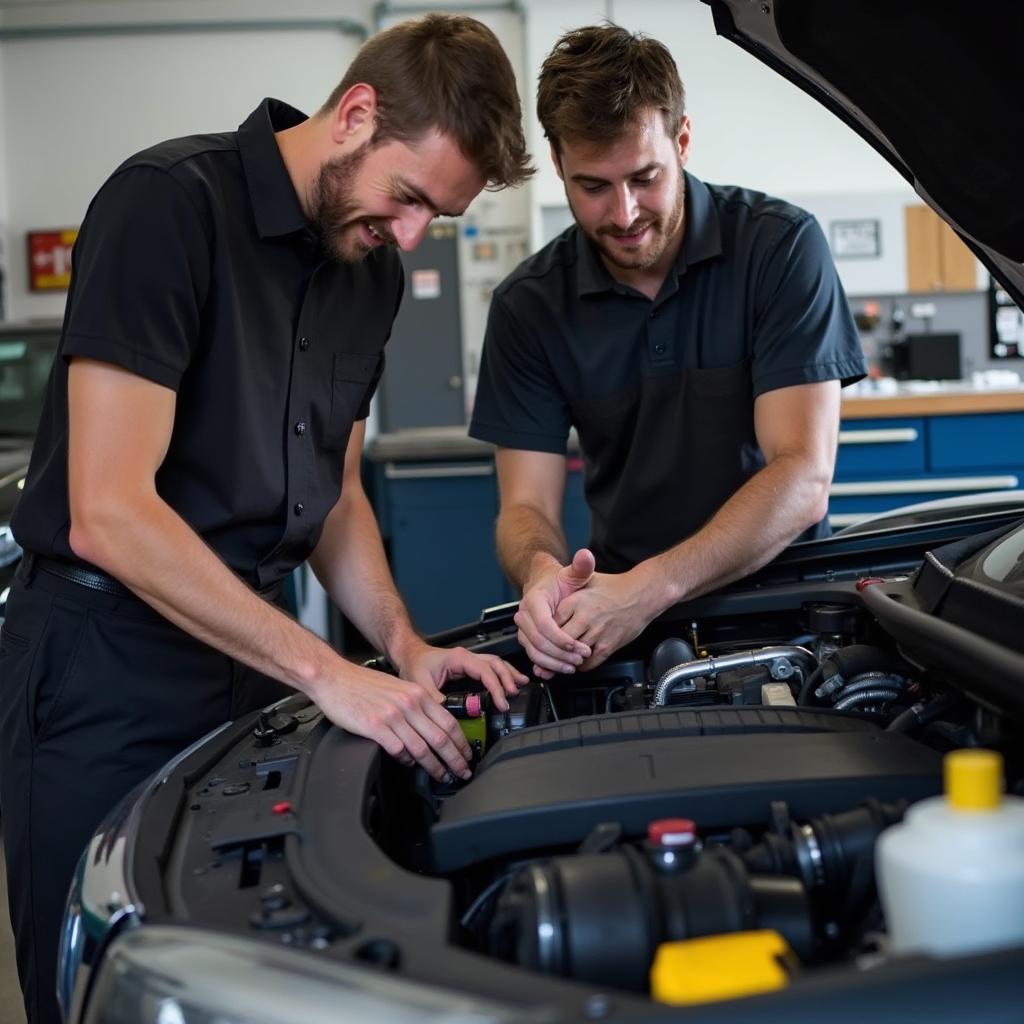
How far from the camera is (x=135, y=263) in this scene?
54.9 inches

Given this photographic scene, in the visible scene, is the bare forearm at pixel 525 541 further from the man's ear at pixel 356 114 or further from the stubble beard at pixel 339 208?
the man's ear at pixel 356 114

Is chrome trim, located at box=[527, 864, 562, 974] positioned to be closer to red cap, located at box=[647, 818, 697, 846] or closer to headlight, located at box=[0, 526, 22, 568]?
red cap, located at box=[647, 818, 697, 846]

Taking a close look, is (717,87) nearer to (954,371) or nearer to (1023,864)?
(954,371)

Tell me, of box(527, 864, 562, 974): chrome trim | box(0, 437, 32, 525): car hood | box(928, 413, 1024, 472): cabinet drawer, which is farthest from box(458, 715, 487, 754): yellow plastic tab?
box(928, 413, 1024, 472): cabinet drawer

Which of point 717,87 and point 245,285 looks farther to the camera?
point 717,87

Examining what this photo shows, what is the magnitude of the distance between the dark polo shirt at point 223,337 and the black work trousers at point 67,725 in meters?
0.10

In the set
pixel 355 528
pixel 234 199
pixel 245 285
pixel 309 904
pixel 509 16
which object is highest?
pixel 509 16

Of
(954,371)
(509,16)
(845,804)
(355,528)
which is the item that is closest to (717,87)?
(509,16)

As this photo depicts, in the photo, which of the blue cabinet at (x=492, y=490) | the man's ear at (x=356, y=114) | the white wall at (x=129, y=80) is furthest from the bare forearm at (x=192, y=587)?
the white wall at (x=129, y=80)

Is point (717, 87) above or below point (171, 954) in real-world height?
above

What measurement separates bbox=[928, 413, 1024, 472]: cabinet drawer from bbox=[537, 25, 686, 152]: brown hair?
3437 millimetres

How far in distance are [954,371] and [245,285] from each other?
16.5ft

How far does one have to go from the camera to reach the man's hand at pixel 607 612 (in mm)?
1579

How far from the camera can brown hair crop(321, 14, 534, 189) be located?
57.3 inches
